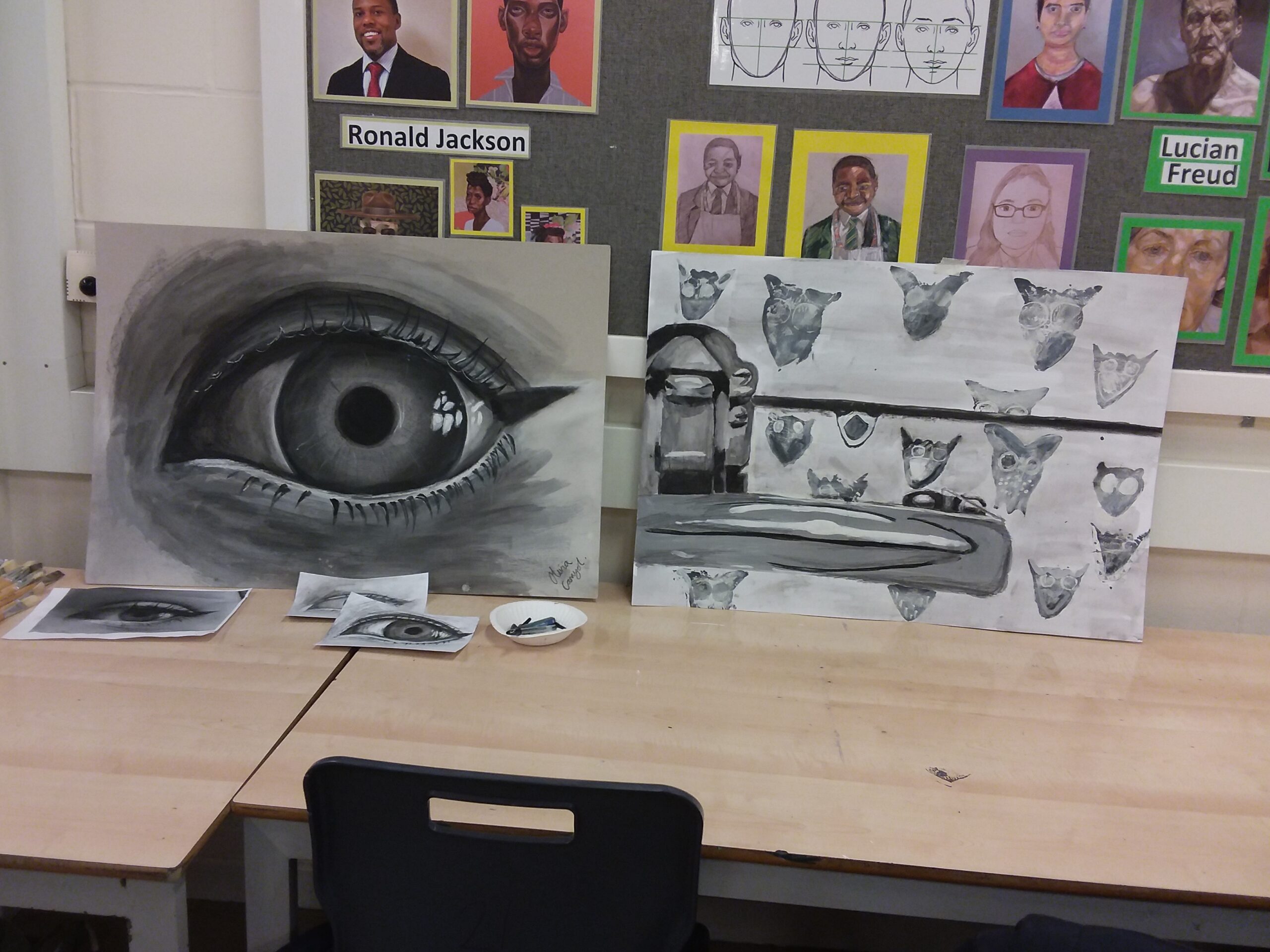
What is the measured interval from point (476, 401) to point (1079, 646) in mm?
988

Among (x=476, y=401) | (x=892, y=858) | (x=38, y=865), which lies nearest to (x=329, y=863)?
(x=38, y=865)

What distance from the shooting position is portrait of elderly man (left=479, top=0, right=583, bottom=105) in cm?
127

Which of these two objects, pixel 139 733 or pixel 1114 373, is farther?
pixel 1114 373

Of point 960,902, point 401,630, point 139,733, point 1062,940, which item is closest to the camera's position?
point 1062,940

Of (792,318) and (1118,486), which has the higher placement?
(792,318)

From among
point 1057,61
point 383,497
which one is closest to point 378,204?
point 383,497

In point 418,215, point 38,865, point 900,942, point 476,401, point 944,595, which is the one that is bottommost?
point 900,942

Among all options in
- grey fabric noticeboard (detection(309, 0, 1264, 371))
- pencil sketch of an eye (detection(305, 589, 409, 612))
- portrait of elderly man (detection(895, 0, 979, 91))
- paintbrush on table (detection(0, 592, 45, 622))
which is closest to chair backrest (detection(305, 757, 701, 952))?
pencil sketch of an eye (detection(305, 589, 409, 612))

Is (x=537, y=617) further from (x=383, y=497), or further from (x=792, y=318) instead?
(x=792, y=318)

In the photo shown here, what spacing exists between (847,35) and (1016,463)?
27.1 inches

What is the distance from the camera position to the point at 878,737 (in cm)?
98

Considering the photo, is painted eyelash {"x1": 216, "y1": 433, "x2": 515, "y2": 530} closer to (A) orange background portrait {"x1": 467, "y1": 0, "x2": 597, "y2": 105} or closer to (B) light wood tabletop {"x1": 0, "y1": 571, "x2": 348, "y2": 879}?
(B) light wood tabletop {"x1": 0, "y1": 571, "x2": 348, "y2": 879}

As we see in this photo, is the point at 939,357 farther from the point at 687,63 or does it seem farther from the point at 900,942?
the point at 900,942

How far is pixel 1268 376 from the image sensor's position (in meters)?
1.33
